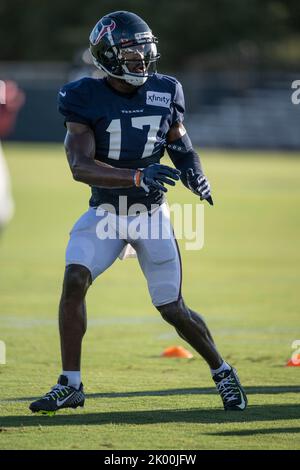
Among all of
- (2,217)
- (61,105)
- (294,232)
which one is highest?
(61,105)

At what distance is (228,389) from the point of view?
615 centimetres

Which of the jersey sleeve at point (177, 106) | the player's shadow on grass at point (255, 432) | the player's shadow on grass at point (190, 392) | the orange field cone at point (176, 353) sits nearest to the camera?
the player's shadow on grass at point (255, 432)

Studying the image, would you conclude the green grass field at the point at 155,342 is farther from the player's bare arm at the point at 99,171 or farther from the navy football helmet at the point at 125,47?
the navy football helmet at the point at 125,47

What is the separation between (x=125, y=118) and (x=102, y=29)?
53cm

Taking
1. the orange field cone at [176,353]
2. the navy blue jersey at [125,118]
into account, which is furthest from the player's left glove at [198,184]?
the orange field cone at [176,353]

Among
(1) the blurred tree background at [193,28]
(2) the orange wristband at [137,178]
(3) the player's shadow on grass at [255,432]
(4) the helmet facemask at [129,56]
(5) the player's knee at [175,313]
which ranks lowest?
(3) the player's shadow on grass at [255,432]

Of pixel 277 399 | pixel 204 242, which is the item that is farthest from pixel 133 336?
pixel 204 242

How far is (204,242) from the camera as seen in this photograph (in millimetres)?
15297

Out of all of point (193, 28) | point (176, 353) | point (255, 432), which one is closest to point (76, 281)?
point (255, 432)

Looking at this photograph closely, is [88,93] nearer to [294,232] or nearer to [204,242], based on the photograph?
[204,242]

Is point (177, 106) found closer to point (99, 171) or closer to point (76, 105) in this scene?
point (76, 105)

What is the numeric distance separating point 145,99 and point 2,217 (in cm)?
372

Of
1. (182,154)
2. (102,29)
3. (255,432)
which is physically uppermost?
(102,29)

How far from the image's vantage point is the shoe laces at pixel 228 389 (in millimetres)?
6133
